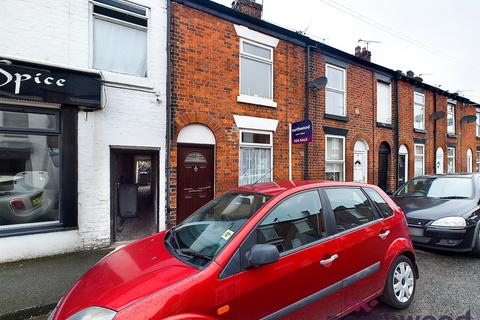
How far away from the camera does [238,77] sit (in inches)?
280

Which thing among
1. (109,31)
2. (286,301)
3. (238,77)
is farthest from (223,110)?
(286,301)

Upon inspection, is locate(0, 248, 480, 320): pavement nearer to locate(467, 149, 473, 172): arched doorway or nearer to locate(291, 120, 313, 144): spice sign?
locate(291, 120, 313, 144): spice sign

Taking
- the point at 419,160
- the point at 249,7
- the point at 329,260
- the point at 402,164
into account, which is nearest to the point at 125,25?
the point at 249,7

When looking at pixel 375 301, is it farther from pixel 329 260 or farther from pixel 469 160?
pixel 469 160

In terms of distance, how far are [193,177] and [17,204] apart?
3308mm

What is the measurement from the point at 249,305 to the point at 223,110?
17.3 feet

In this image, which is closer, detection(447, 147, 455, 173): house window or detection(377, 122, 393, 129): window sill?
detection(377, 122, 393, 129): window sill

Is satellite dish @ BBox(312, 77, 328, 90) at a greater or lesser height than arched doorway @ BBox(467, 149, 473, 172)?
greater

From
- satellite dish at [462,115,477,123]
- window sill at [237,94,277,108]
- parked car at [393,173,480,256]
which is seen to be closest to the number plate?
parked car at [393,173,480,256]

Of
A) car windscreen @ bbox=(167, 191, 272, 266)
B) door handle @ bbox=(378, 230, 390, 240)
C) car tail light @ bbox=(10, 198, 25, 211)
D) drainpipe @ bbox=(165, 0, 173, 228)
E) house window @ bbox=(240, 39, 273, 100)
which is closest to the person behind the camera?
car windscreen @ bbox=(167, 191, 272, 266)

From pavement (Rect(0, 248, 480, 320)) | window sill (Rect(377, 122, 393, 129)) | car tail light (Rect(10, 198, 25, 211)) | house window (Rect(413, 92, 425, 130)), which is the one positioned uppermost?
house window (Rect(413, 92, 425, 130))

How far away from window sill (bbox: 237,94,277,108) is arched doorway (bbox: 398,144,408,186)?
6980 millimetres

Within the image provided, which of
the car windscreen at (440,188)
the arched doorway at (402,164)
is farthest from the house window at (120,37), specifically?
the arched doorway at (402,164)

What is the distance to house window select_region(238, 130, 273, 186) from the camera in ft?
23.8
